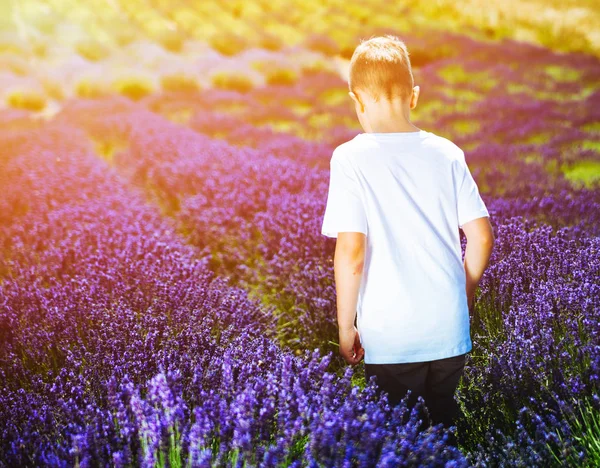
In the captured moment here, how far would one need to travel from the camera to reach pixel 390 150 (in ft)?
5.65

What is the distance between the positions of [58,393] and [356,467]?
1021mm

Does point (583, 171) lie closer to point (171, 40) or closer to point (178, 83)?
point (178, 83)

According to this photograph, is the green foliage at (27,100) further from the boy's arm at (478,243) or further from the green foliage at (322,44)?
the boy's arm at (478,243)

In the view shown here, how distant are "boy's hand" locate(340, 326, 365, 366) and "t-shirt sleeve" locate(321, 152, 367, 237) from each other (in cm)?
30

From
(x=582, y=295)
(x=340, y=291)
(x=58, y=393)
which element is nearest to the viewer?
(x=340, y=291)

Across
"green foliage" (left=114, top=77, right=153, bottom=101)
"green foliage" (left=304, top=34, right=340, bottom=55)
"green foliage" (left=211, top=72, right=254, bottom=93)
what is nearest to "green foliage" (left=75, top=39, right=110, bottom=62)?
"green foliage" (left=114, top=77, right=153, bottom=101)

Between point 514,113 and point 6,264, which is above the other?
point 514,113

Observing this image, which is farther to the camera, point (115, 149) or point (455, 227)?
point (115, 149)

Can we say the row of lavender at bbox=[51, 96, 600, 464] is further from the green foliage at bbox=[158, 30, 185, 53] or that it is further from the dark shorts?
the green foliage at bbox=[158, 30, 185, 53]

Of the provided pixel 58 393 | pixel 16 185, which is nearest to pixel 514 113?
pixel 16 185

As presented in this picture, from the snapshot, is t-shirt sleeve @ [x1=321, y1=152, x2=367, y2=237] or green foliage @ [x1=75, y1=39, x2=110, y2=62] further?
green foliage @ [x1=75, y1=39, x2=110, y2=62]

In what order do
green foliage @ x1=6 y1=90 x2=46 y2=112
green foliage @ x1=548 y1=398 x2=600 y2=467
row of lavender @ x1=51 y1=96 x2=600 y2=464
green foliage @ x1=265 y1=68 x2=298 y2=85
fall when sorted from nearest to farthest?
green foliage @ x1=548 y1=398 x2=600 y2=467
row of lavender @ x1=51 y1=96 x2=600 y2=464
green foliage @ x1=265 y1=68 x2=298 y2=85
green foliage @ x1=6 y1=90 x2=46 y2=112

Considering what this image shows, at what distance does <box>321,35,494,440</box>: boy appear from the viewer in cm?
172

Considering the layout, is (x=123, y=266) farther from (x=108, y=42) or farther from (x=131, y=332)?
(x=108, y=42)
